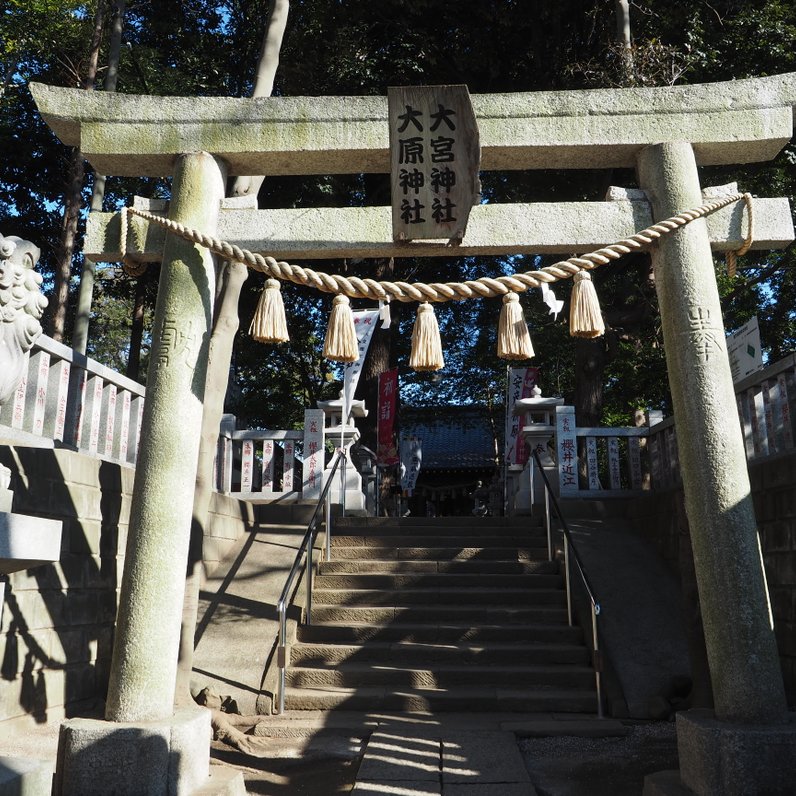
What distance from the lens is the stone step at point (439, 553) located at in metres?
8.24

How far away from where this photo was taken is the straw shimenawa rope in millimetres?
4082

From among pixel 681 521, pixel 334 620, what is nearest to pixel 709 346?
pixel 681 521

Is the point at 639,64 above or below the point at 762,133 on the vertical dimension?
above

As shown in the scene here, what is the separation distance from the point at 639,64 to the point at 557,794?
9.12 meters

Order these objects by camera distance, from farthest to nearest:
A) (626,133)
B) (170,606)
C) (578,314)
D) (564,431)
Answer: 1. (564,431)
2. (626,133)
3. (578,314)
4. (170,606)

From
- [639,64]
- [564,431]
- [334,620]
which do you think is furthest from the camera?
[639,64]

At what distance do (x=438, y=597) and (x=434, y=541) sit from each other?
120 centimetres

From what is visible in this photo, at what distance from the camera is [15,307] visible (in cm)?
311

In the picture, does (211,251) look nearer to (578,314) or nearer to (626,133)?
(578,314)

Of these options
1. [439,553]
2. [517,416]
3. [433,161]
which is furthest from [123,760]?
[517,416]

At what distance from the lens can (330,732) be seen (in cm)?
550

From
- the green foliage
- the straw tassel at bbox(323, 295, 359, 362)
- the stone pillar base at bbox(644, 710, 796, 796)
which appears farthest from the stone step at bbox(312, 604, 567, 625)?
the green foliage

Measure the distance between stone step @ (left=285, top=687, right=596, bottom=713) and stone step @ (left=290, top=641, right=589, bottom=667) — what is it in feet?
1.45

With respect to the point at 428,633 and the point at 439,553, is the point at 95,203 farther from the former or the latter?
the point at 428,633
